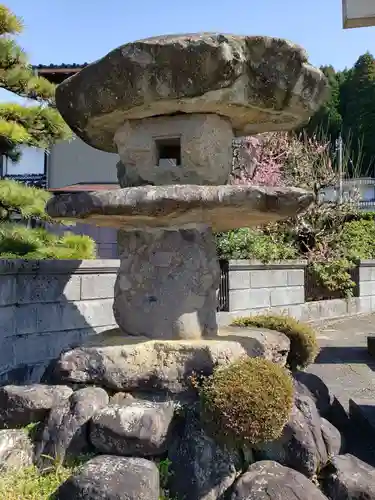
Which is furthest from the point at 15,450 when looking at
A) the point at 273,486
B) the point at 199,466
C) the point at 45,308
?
the point at 45,308

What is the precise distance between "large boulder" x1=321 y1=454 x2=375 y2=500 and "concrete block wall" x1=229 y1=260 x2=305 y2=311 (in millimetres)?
6233

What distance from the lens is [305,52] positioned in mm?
4305

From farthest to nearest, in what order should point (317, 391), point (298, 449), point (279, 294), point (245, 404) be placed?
point (279, 294)
point (317, 391)
point (298, 449)
point (245, 404)

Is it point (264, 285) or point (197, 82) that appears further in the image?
point (264, 285)

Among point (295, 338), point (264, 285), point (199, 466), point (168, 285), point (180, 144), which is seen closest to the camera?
point (199, 466)

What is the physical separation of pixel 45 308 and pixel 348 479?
173 inches

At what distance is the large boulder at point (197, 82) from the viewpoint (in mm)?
4031

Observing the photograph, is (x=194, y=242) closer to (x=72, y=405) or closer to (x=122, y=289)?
(x=122, y=289)

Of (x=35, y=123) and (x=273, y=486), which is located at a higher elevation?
(x=35, y=123)

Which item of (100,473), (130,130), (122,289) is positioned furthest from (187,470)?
(130,130)

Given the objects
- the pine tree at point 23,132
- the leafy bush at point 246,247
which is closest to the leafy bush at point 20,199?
the pine tree at point 23,132

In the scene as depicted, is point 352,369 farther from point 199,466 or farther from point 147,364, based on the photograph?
point 199,466

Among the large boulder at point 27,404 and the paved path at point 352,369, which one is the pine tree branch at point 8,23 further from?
the paved path at point 352,369

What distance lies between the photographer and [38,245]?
23.9ft
